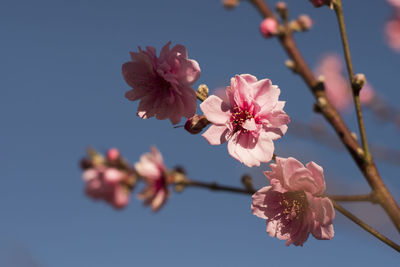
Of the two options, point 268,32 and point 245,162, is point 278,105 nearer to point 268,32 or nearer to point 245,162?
point 245,162

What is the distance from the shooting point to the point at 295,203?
81.3 inches

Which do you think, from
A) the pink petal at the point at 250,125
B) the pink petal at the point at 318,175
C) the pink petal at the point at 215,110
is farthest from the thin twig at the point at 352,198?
the pink petal at the point at 215,110

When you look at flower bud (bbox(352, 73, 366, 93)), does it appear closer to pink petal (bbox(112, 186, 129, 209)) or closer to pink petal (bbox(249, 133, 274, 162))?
pink petal (bbox(249, 133, 274, 162))

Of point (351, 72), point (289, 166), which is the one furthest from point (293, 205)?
point (351, 72)

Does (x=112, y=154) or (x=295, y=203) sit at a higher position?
(x=112, y=154)

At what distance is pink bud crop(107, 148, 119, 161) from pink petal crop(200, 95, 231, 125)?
0.50 meters

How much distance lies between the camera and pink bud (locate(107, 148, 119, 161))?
1.51m

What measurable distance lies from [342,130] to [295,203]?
413 millimetres

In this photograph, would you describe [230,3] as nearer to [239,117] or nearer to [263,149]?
[239,117]

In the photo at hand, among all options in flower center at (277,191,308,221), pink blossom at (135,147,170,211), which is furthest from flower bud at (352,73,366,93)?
pink blossom at (135,147,170,211)

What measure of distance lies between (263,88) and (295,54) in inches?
13.4

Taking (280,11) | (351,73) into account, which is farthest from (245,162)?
(280,11)

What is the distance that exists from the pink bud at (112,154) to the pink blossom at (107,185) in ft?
0.12

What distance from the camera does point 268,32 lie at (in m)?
2.35
